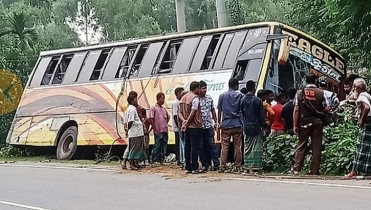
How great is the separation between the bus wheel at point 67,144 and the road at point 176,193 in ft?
20.5

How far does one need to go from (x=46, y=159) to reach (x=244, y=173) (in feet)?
31.2

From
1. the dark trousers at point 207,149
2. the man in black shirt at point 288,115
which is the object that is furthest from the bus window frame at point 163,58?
the dark trousers at point 207,149

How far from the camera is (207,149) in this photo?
13469 mm

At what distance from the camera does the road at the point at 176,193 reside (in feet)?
30.6

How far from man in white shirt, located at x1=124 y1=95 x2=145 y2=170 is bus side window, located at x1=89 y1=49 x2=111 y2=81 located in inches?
219

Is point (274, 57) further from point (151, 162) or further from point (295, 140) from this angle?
point (151, 162)

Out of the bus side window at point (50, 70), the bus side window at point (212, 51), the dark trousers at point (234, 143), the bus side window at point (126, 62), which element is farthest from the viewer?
the bus side window at point (50, 70)

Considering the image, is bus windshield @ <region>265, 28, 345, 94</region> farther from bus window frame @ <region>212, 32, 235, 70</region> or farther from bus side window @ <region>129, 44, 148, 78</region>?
bus side window @ <region>129, 44, 148, 78</region>

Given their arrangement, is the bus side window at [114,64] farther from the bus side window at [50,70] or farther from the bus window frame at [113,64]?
the bus side window at [50,70]

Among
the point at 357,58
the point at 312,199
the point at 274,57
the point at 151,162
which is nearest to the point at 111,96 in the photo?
the point at 151,162

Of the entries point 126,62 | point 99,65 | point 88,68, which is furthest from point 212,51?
point 88,68

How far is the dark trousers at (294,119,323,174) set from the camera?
12.1m

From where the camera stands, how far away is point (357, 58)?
62.5 ft

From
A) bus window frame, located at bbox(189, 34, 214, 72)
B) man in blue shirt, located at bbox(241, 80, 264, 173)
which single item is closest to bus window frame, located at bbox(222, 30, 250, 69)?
bus window frame, located at bbox(189, 34, 214, 72)
